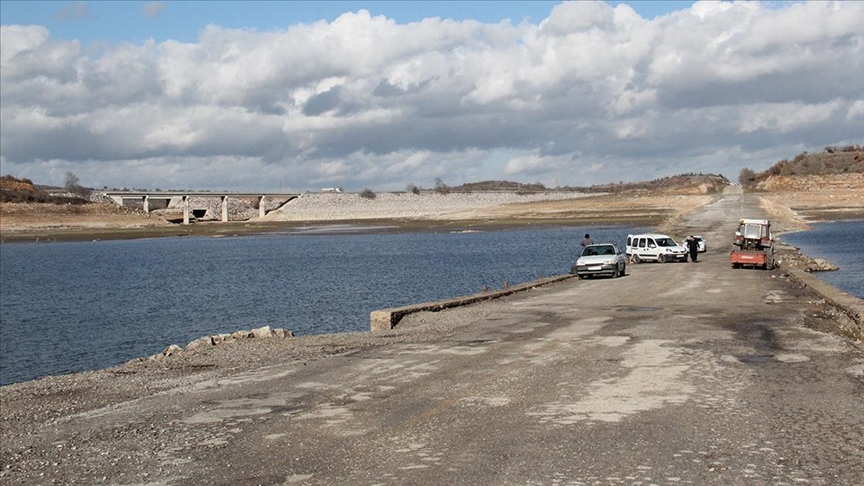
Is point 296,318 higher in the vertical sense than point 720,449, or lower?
lower

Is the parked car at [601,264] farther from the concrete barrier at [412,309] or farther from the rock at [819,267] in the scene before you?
the rock at [819,267]

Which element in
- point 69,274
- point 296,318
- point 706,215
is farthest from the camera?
point 706,215

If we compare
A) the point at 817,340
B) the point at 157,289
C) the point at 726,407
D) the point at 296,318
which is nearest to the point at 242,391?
the point at 726,407

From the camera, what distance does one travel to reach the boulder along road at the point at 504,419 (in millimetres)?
9695

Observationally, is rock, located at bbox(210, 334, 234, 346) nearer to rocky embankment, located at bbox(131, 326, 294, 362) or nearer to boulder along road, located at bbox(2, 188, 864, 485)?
rocky embankment, located at bbox(131, 326, 294, 362)

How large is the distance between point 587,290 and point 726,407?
21925 millimetres

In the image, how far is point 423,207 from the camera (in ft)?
624

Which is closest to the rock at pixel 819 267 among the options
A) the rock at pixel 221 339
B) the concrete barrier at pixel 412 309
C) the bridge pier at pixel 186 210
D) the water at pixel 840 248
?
the water at pixel 840 248

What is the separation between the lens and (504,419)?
11.8 meters

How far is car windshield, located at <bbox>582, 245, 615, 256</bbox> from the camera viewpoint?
137ft

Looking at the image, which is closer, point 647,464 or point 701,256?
point 647,464

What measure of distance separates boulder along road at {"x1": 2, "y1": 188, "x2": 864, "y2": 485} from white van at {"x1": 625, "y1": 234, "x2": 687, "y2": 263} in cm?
3117

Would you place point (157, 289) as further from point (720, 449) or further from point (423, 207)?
point (423, 207)

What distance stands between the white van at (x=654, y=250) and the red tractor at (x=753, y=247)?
4.07 metres
